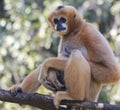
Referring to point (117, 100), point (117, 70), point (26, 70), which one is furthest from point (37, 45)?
point (117, 70)

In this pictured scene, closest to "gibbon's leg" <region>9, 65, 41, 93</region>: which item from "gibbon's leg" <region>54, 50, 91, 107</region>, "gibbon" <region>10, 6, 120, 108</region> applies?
"gibbon" <region>10, 6, 120, 108</region>

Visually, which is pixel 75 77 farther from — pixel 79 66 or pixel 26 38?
pixel 26 38

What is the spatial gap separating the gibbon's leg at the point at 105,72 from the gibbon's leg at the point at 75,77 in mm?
142

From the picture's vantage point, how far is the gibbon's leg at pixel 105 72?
210 inches

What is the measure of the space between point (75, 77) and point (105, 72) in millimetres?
430

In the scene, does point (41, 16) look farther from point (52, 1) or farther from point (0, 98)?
point (0, 98)

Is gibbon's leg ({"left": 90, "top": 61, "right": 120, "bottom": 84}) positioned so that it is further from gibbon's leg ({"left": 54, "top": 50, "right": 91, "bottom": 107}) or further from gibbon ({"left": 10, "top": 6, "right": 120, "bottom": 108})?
gibbon's leg ({"left": 54, "top": 50, "right": 91, "bottom": 107})

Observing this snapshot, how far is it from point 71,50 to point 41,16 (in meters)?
3.51

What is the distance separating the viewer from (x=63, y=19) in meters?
6.02

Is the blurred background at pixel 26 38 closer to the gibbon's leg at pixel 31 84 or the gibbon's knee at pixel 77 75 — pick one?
→ the gibbon's leg at pixel 31 84

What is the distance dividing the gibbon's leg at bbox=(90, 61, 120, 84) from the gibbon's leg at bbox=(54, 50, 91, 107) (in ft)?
0.46

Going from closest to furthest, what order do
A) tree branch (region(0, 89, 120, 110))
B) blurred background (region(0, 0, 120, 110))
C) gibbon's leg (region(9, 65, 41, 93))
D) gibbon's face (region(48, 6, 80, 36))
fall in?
tree branch (region(0, 89, 120, 110)), gibbon's leg (region(9, 65, 41, 93)), gibbon's face (region(48, 6, 80, 36)), blurred background (region(0, 0, 120, 110))

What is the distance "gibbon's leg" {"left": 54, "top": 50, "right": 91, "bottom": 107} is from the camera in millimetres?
5145

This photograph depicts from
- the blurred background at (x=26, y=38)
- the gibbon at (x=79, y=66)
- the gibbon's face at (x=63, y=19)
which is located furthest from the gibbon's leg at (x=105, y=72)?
the blurred background at (x=26, y=38)
